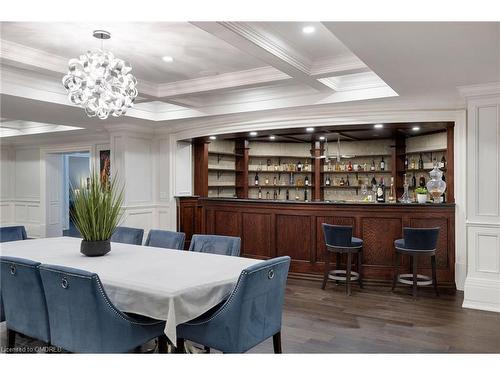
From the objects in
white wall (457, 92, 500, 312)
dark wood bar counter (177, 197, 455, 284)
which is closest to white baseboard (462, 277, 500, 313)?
white wall (457, 92, 500, 312)

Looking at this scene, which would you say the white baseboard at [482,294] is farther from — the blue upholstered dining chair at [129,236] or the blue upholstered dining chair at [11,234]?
the blue upholstered dining chair at [11,234]

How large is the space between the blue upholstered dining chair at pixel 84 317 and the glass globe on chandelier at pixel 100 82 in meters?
1.67

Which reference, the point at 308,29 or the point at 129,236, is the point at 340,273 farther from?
the point at 308,29

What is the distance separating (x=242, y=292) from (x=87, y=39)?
296cm

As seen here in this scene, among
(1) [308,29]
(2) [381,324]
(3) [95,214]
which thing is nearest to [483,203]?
(2) [381,324]

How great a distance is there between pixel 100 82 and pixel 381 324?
3.28 metres

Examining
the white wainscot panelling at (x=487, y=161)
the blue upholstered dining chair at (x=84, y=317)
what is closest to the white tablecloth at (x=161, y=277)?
the blue upholstered dining chair at (x=84, y=317)

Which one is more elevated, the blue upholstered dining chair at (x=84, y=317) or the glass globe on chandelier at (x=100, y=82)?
the glass globe on chandelier at (x=100, y=82)

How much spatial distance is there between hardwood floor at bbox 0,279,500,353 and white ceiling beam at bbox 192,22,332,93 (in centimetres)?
243

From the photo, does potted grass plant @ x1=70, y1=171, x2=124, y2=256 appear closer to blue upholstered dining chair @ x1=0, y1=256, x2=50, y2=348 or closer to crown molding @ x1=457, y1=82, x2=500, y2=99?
blue upholstered dining chair @ x1=0, y1=256, x2=50, y2=348

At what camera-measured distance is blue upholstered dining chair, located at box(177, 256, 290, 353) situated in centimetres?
231

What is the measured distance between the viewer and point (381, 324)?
147 inches

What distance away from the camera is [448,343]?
329 cm

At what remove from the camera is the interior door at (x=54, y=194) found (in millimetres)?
10328
